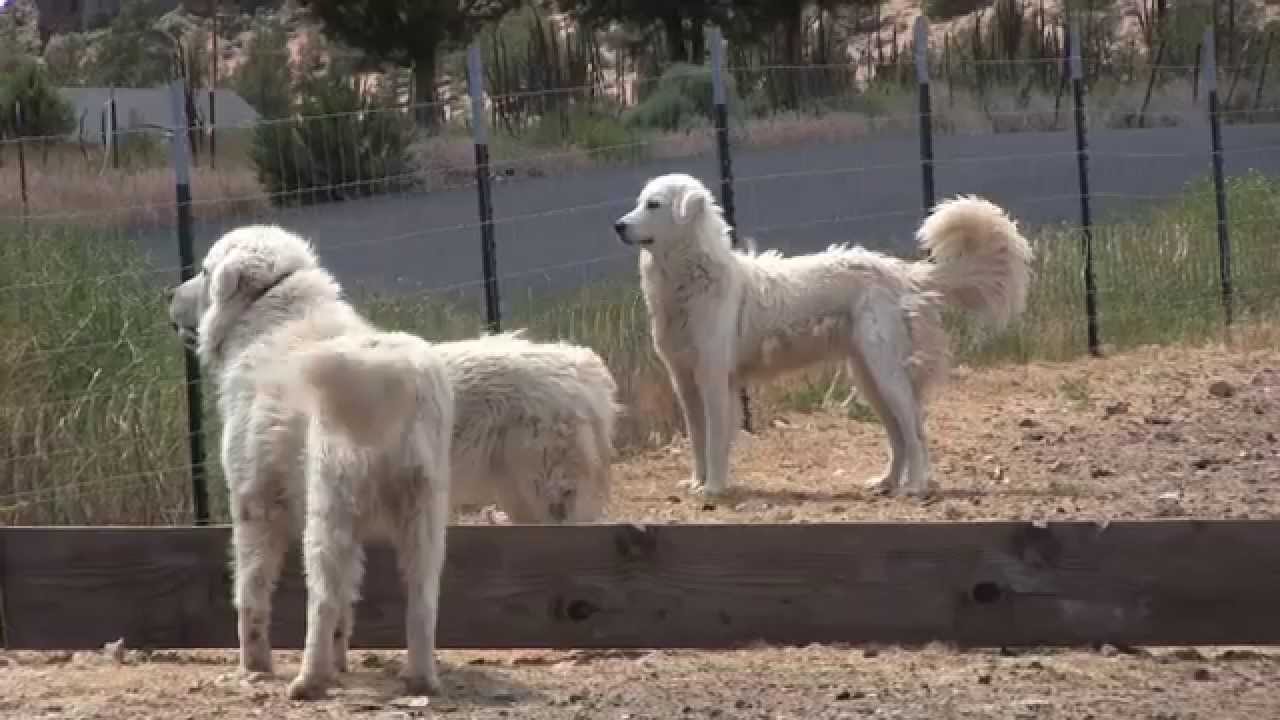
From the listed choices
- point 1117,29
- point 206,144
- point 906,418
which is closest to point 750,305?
point 906,418

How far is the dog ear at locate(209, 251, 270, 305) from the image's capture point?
306 inches

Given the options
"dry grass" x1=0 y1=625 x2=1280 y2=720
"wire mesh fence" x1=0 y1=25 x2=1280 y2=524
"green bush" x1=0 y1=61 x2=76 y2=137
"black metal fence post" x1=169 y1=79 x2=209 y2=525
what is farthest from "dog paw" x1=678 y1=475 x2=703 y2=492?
"green bush" x1=0 y1=61 x2=76 y2=137

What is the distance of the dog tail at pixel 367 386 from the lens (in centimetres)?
667

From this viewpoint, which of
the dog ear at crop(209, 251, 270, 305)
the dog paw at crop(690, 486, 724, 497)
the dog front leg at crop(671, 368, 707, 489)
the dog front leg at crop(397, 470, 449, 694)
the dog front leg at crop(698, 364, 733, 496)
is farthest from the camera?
the dog front leg at crop(671, 368, 707, 489)

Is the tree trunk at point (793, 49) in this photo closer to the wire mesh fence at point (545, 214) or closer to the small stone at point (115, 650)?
the wire mesh fence at point (545, 214)

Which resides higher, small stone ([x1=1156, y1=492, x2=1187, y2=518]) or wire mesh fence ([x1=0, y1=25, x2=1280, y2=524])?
wire mesh fence ([x1=0, y1=25, x2=1280, y2=524])

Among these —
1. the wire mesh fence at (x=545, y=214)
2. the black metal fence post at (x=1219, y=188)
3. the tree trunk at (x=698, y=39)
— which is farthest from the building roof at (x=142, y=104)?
the black metal fence post at (x=1219, y=188)

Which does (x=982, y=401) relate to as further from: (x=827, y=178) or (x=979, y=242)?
(x=827, y=178)

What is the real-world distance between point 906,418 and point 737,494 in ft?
3.31

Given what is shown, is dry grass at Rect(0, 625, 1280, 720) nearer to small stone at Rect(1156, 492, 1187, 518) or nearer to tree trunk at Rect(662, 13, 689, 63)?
small stone at Rect(1156, 492, 1187, 518)

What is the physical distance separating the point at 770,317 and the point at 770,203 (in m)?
13.7

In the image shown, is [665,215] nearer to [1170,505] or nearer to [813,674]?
[1170,505]

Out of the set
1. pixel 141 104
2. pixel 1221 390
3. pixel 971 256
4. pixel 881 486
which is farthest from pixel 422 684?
pixel 141 104

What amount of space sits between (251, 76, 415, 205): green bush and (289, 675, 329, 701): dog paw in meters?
4.52
